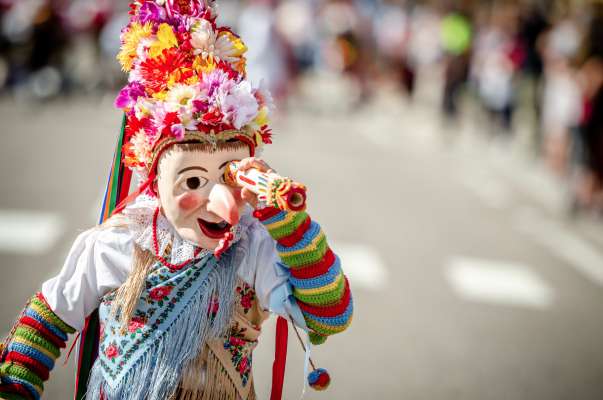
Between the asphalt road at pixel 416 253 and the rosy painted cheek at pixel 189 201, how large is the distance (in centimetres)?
199

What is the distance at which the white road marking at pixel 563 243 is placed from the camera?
19.8 feet

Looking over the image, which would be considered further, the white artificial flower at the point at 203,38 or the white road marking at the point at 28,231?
the white road marking at the point at 28,231

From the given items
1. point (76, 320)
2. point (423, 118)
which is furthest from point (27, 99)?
point (76, 320)

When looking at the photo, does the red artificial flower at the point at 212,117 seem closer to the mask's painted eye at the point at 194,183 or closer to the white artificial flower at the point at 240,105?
the white artificial flower at the point at 240,105

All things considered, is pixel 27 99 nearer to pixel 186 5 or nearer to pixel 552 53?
pixel 552 53

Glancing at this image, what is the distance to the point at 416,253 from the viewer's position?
5973 mm

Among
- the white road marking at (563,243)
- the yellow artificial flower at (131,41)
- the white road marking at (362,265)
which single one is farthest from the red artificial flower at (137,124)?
the white road marking at (563,243)

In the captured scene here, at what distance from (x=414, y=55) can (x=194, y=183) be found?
453 inches

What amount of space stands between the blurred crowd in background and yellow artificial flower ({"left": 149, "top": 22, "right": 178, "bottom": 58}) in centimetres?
582

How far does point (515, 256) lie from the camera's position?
239 inches

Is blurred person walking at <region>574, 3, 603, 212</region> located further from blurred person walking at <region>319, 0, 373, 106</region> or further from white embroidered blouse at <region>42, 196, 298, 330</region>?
blurred person walking at <region>319, 0, 373, 106</region>

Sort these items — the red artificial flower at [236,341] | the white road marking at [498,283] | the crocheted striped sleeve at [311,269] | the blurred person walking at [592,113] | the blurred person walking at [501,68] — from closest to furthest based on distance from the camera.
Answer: the crocheted striped sleeve at [311,269] < the red artificial flower at [236,341] < the white road marking at [498,283] < the blurred person walking at [592,113] < the blurred person walking at [501,68]

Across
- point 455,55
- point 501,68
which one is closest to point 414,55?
point 455,55

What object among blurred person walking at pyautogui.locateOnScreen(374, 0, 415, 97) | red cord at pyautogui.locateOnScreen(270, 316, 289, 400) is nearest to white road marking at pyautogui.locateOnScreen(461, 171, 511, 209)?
blurred person walking at pyautogui.locateOnScreen(374, 0, 415, 97)
